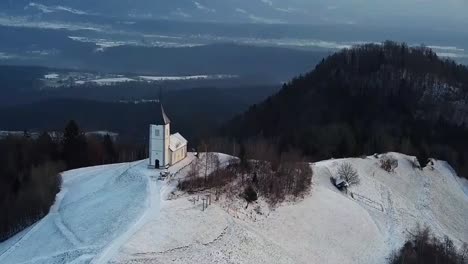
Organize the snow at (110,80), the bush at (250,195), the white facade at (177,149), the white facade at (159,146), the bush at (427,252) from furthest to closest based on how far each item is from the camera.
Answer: the snow at (110,80), the white facade at (177,149), the white facade at (159,146), the bush at (250,195), the bush at (427,252)

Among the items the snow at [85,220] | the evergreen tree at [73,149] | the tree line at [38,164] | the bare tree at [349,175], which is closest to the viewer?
the snow at [85,220]

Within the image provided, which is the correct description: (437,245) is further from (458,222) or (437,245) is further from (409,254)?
(458,222)

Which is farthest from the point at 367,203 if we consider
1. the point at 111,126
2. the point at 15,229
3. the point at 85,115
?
the point at 85,115

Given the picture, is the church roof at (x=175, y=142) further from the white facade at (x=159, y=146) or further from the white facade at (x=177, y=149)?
the white facade at (x=159, y=146)

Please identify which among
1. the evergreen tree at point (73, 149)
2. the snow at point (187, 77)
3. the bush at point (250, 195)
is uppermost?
the bush at point (250, 195)

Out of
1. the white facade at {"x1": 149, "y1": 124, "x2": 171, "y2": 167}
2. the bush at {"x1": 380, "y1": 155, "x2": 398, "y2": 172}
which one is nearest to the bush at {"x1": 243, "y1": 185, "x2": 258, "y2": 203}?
the white facade at {"x1": 149, "y1": 124, "x2": 171, "y2": 167}

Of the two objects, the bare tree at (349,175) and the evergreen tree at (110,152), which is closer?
the bare tree at (349,175)

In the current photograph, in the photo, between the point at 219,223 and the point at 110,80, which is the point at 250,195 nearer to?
the point at 219,223

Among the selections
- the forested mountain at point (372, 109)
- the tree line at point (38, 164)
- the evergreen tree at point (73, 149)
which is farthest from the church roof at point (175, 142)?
the forested mountain at point (372, 109)

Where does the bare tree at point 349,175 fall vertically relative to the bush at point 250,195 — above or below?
below
